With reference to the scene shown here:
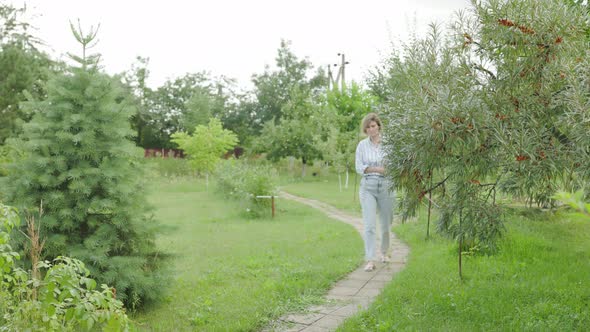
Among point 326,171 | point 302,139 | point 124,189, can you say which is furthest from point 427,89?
point 326,171

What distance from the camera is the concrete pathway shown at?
4.55 metres

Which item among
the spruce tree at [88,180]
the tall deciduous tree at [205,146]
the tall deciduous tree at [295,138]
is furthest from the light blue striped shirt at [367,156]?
the tall deciduous tree at [295,138]

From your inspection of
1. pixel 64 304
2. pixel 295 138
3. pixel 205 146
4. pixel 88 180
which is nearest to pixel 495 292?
pixel 64 304

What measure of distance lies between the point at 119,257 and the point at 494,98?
361 cm

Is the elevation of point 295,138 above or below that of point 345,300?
above

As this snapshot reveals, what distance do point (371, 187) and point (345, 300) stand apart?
1.81 m

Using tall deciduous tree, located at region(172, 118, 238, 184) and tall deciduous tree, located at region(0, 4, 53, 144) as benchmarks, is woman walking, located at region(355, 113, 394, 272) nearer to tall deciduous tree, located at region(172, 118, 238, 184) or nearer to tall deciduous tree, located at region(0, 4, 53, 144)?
tall deciduous tree, located at region(0, 4, 53, 144)

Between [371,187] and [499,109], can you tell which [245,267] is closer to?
[371,187]

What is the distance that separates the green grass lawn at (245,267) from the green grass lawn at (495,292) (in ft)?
3.17

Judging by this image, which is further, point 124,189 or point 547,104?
point 124,189

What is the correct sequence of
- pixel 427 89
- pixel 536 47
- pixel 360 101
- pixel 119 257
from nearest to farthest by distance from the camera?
1. pixel 536 47
2. pixel 427 89
3. pixel 119 257
4. pixel 360 101

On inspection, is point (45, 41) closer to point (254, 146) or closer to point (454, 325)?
point (254, 146)

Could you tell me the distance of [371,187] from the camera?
21.7 ft

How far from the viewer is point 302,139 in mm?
30359
